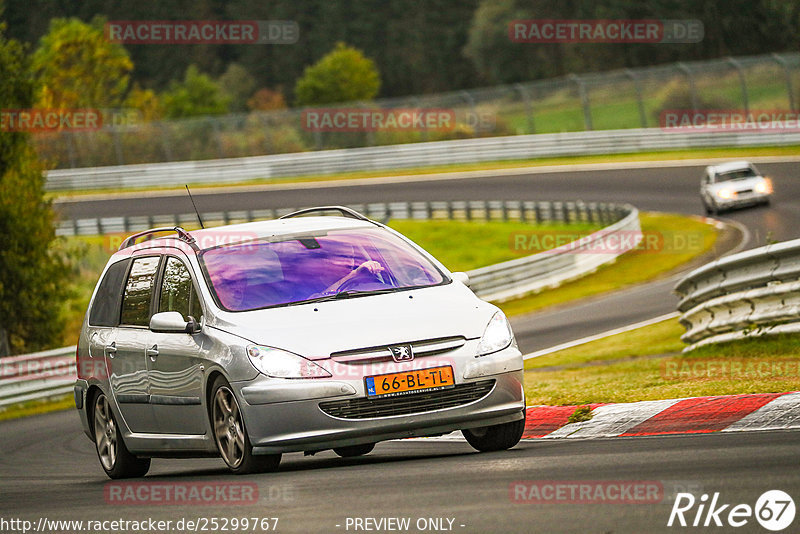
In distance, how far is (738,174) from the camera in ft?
116

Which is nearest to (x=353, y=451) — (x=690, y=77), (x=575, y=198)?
(x=575, y=198)

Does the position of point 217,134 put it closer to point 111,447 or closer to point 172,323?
point 111,447

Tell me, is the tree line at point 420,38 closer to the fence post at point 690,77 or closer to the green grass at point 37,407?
the fence post at point 690,77

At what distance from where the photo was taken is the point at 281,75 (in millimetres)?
125000

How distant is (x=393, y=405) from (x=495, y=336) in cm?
85

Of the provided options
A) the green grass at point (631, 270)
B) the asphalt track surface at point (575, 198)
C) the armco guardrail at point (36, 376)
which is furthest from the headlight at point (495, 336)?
the green grass at point (631, 270)

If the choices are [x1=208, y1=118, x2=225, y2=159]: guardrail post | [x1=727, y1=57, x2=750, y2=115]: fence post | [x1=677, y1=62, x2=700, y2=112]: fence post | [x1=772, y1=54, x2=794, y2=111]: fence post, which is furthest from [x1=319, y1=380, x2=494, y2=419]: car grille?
[x1=208, y1=118, x2=225, y2=159]: guardrail post

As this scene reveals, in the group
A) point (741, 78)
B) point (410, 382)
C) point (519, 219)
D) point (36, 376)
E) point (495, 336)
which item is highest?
point (741, 78)

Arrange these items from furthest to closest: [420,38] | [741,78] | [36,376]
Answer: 1. [420,38]
2. [741,78]
3. [36,376]

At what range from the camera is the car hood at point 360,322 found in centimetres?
773

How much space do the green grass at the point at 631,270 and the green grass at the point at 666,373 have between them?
10623 millimetres

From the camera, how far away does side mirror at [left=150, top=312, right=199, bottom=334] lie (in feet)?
27.3

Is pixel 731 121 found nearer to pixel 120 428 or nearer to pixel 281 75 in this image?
pixel 120 428

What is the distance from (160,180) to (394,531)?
174 feet
